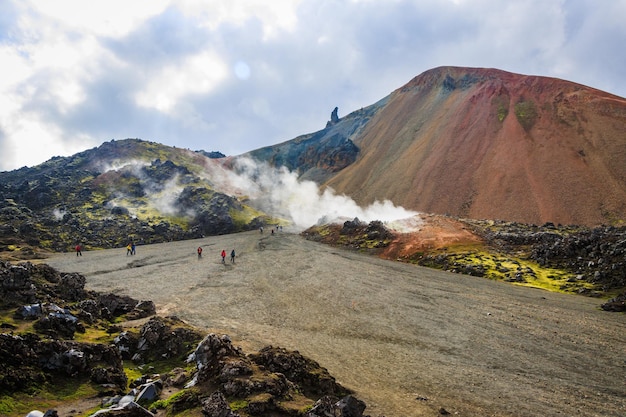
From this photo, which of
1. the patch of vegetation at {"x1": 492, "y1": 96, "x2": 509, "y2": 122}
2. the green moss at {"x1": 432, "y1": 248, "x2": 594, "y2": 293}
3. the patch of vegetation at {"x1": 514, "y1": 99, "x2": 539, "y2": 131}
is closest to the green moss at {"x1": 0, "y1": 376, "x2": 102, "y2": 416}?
the green moss at {"x1": 432, "y1": 248, "x2": 594, "y2": 293}

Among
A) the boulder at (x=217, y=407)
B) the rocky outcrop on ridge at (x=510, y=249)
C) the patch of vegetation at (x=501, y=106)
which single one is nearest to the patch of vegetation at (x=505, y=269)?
the rocky outcrop on ridge at (x=510, y=249)

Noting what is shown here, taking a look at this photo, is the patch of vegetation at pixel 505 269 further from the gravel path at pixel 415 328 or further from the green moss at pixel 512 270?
the gravel path at pixel 415 328

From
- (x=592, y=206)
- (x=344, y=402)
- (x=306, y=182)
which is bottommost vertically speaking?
(x=344, y=402)

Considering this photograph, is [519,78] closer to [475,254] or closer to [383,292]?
[475,254]

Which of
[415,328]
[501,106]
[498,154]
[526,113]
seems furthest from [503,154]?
[415,328]

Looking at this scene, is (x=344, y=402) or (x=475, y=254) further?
(x=475, y=254)

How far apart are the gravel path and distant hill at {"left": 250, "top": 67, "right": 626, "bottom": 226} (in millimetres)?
53389

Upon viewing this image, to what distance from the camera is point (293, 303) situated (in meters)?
36.4

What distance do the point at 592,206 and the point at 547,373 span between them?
260ft

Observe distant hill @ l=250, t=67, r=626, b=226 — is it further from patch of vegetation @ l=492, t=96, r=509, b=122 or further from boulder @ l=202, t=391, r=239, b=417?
boulder @ l=202, t=391, r=239, b=417

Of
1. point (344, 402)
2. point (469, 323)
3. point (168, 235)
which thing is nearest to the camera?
point (344, 402)

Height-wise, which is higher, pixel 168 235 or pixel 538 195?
pixel 538 195

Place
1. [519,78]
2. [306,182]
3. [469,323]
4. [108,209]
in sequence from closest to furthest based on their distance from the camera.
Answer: [469,323] → [108,209] → [519,78] → [306,182]

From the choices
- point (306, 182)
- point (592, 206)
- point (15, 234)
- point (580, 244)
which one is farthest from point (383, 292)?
point (306, 182)
